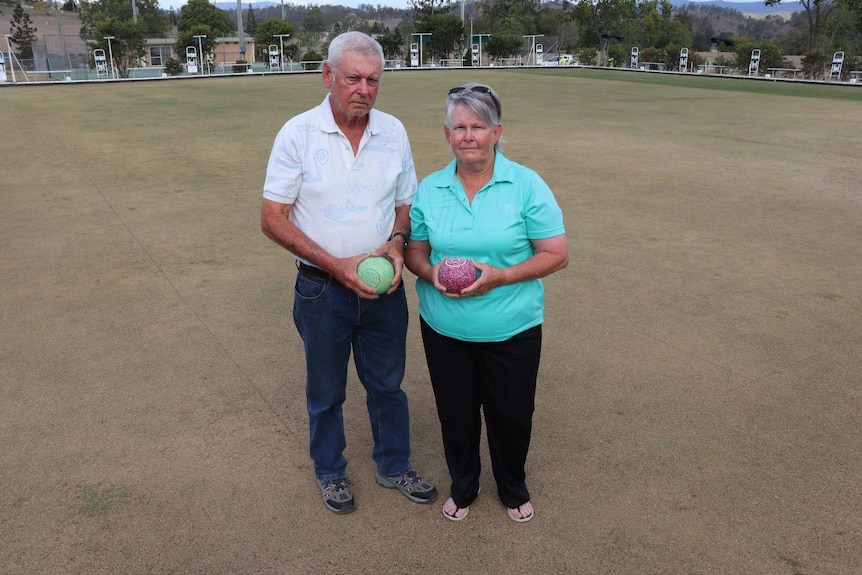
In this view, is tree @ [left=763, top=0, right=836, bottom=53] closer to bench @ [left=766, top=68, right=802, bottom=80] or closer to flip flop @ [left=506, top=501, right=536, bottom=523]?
bench @ [left=766, top=68, right=802, bottom=80]

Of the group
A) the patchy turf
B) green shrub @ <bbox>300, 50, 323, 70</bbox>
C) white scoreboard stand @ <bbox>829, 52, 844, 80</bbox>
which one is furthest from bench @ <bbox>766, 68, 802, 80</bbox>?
the patchy turf

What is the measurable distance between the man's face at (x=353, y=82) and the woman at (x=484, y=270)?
0.35m

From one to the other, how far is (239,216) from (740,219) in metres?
5.96

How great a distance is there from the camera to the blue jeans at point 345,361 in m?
3.15

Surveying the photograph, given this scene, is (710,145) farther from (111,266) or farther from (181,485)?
(181,485)

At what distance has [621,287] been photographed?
20.5 ft

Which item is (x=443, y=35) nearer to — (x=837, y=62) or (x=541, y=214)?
(x=837, y=62)

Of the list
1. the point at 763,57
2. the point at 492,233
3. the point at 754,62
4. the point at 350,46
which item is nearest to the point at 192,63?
the point at 754,62

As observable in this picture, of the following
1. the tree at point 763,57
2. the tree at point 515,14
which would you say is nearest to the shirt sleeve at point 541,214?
the tree at point 763,57

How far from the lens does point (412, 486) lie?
343cm

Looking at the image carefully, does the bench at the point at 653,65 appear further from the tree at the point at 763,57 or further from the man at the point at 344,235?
the man at the point at 344,235

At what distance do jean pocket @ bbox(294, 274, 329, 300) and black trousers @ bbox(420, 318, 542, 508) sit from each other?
0.48m

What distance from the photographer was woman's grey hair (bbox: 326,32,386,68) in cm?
289

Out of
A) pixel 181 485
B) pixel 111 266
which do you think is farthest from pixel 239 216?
pixel 181 485
